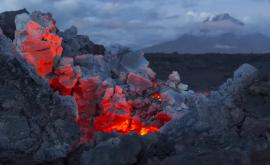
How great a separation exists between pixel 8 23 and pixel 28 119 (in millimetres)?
7375

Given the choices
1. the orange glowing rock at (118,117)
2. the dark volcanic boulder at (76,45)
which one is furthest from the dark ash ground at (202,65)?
the orange glowing rock at (118,117)

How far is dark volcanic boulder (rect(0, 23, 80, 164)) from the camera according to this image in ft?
34.2

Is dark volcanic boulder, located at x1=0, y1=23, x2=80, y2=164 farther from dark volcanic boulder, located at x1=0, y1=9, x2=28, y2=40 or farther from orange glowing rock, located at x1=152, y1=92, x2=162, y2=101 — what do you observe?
dark volcanic boulder, located at x1=0, y1=9, x2=28, y2=40

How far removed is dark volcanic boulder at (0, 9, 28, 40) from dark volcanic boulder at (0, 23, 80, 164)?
14.7 ft

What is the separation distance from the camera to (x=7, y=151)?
10.4 m

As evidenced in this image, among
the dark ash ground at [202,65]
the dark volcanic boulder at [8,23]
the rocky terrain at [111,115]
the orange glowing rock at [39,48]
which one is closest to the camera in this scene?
the rocky terrain at [111,115]

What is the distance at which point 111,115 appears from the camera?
1395 cm

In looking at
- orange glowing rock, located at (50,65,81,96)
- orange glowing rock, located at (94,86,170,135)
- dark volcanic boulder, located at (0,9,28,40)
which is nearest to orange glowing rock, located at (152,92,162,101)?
orange glowing rock, located at (94,86,170,135)

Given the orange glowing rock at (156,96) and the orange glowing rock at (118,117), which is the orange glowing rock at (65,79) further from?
the orange glowing rock at (156,96)

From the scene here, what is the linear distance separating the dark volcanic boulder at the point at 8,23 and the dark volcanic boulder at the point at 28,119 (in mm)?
4476

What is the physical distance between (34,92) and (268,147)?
17.1ft

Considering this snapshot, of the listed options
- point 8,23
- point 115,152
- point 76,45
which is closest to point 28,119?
point 115,152

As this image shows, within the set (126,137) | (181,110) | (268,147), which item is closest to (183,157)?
(126,137)

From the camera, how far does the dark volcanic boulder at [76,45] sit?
51.3 feet
